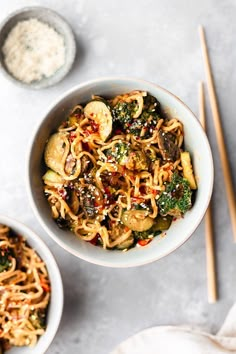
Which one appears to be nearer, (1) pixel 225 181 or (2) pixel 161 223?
(2) pixel 161 223

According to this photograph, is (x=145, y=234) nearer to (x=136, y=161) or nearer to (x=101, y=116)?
(x=136, y=161)

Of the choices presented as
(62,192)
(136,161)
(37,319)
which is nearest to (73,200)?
(62,192)

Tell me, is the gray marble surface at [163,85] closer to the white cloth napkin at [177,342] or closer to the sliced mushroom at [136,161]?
the white cloth napkin at [177,342]

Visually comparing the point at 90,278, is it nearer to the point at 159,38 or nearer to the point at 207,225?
the point at 207,225

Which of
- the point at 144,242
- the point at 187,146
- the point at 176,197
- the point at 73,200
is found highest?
the point at 187,146

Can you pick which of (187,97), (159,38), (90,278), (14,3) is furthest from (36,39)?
→ (90,278)

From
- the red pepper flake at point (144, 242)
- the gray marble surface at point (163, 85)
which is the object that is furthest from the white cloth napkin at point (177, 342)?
the red pepper flake at point (144, 242)
